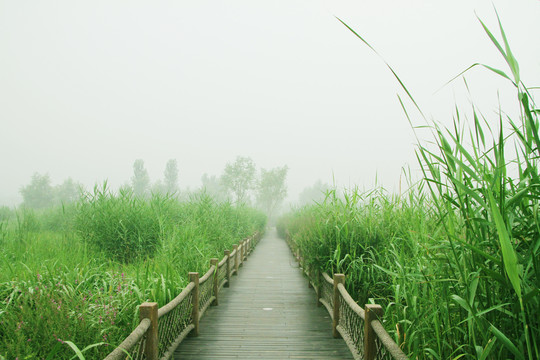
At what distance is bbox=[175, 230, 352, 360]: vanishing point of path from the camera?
4.06 meters

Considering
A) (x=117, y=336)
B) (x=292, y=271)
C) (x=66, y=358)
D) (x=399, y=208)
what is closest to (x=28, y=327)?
(x=66, y=358)

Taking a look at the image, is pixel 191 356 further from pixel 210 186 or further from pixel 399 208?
pixel 210 186

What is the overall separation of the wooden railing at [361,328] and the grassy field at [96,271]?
5.94 ft

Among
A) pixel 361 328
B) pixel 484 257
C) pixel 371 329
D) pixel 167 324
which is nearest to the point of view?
pixel 484 257

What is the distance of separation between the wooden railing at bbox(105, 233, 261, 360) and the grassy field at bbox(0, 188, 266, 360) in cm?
17

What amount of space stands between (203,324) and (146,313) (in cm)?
238

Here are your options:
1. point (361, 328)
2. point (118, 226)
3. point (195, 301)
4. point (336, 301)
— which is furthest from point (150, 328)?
point (118, 226)

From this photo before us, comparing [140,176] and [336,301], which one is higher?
[140,176]

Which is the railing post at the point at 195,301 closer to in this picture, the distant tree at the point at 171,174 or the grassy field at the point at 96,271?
the grassy field at the point at 96,271

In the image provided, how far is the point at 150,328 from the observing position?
2928 mm

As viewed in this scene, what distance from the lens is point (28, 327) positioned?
9.82 ft

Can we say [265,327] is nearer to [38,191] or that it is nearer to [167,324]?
[167,324]

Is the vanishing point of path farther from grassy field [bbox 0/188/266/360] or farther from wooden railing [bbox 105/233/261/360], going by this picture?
grassy field [bbox 0/188/266/360]

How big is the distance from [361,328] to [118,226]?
17.6 feet
